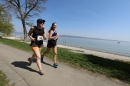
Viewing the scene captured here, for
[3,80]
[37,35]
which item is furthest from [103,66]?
[3,80]

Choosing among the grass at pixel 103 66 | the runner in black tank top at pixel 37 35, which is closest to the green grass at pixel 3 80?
the runner in black tank top at pixel 37 35

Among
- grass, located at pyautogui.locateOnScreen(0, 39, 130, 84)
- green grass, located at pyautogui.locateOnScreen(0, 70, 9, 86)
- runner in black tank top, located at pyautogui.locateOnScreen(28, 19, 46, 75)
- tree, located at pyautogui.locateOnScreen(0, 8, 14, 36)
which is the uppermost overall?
tree, located at pyautogui.locateOnScreen(0, 8, 14, 36)

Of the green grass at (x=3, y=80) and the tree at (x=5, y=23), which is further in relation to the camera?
the tree at (x=5, y=23)

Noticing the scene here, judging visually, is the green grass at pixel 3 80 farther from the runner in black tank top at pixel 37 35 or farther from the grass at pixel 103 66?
the grass at pixel 103 66

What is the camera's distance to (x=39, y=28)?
3.57 metres

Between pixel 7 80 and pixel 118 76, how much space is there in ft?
12.8

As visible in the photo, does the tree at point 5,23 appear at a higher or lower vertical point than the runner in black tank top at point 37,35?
higher

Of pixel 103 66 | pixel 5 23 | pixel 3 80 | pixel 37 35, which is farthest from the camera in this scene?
pixel 5 23

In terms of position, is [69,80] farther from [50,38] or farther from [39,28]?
[39,28]

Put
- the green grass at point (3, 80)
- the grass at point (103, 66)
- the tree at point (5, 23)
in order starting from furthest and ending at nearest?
the tree at point (5, 23) < the grass at point (103, 66) < the green grass at point (3, 80)

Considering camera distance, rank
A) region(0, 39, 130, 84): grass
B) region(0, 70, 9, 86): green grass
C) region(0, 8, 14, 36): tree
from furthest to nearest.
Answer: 1. region(0, 8, 14, 36): tree
2. region(0, 39, 130, 84): grass
3. region(0, 70, 9, 86): green grass

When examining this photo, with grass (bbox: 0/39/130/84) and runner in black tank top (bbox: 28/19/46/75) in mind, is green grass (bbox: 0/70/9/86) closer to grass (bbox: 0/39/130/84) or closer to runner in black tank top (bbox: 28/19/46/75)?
runner in black tank top (bbox: 28/19/46/75)

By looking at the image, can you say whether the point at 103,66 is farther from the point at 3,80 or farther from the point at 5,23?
the point at 5,23

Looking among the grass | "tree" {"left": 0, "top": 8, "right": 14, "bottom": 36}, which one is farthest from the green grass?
"tree" {"left": 0, "top": 8, "right": 14, "bottom": 36}
